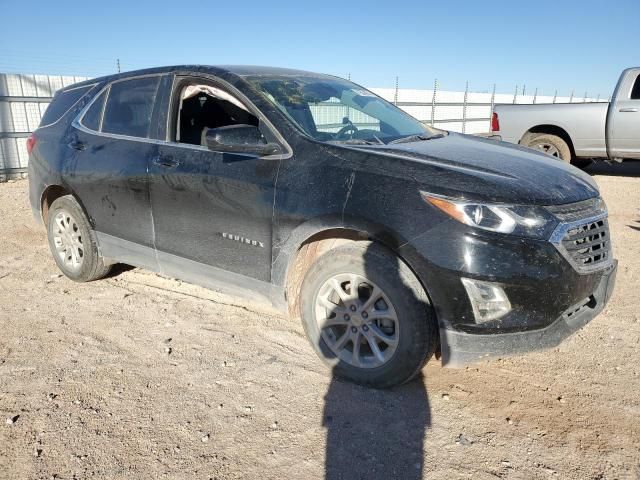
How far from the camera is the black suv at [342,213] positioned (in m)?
2.46

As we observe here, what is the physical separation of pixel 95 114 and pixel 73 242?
1.14 meters

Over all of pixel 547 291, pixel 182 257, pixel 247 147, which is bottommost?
pixel 182 257

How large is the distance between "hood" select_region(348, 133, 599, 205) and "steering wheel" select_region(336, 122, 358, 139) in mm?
285

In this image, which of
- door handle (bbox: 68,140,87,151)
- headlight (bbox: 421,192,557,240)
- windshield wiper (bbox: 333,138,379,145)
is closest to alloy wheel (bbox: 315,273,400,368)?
headlight (bbox: 421,192,557,240)

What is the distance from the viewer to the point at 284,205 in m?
2.94

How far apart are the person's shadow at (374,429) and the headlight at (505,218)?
454 millimetres

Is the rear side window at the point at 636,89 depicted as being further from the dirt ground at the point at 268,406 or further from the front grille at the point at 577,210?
the front grille at the point at 577,210

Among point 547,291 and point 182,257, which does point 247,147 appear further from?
point 547,291

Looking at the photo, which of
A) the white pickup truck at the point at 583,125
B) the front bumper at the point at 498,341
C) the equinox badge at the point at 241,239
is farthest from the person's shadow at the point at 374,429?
the white pickup truck at the point at 583,125

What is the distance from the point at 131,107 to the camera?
3.90m

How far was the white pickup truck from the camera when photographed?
8.98 m

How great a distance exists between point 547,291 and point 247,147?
1843 millimetres

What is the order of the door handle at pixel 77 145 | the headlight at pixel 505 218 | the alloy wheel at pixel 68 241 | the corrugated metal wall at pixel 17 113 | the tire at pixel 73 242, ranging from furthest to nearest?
the corrugated metal wall at pixel 17 113 < the alloy wheel at pixel 68 241 < the tire at pixel 73 242 < the door handle at pixel 77 145 < the headlight at pixel 505 218

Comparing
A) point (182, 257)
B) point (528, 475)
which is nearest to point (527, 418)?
point (528, 475)
